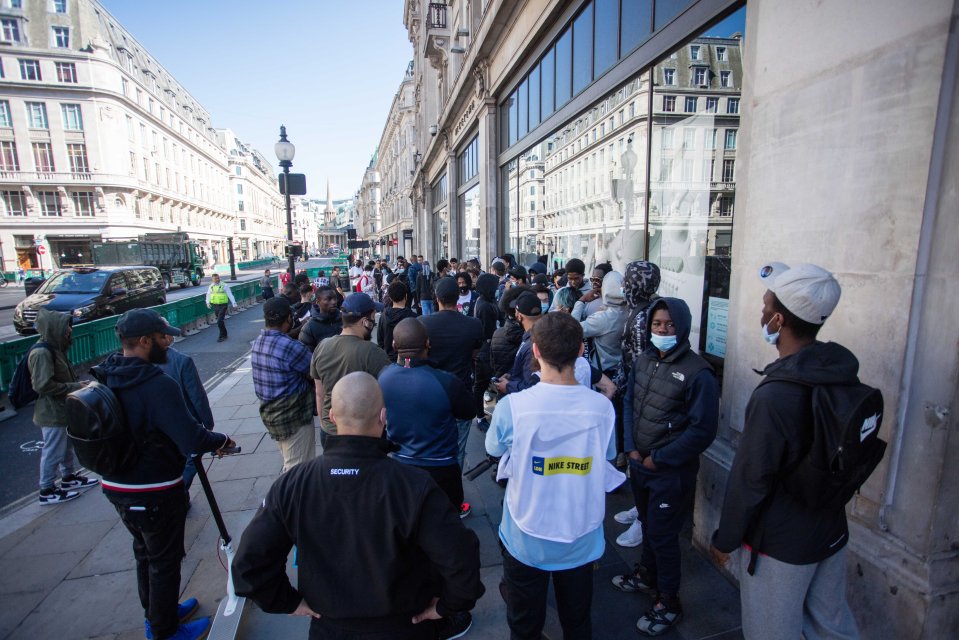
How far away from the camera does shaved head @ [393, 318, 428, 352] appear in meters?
2.92

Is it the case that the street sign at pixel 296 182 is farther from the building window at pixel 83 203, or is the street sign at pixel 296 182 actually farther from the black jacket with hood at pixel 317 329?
the building window at pixel 83 203

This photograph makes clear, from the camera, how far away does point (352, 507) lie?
157 centimetres

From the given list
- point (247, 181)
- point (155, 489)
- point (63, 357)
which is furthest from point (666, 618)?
point (247, 181)

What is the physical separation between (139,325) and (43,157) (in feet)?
200

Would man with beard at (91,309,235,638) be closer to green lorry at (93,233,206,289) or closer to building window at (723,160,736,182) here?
building window at (723,160,736,182)

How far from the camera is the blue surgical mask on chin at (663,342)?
278cm

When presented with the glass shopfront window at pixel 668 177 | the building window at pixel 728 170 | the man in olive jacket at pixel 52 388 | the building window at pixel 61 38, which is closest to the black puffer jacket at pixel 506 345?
the glass shopfront window at pixel 668 177

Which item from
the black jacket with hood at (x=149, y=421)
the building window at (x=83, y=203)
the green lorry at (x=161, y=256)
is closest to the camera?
the black jacket with hood at (x=149, y=421)

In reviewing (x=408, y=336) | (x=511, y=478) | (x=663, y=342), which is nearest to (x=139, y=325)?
(x=408, y=336)

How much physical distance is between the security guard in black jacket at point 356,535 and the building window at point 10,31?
69.1 m

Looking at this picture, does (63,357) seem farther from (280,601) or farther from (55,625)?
(280,601)

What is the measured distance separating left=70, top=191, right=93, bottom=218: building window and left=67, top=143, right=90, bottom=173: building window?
2223mm

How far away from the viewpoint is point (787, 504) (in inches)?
77.2

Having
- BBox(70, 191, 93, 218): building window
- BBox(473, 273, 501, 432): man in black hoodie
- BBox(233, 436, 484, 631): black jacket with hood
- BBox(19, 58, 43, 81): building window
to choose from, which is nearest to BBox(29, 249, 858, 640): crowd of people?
BBox(233, 436, 484, 631): black jacket with hood
